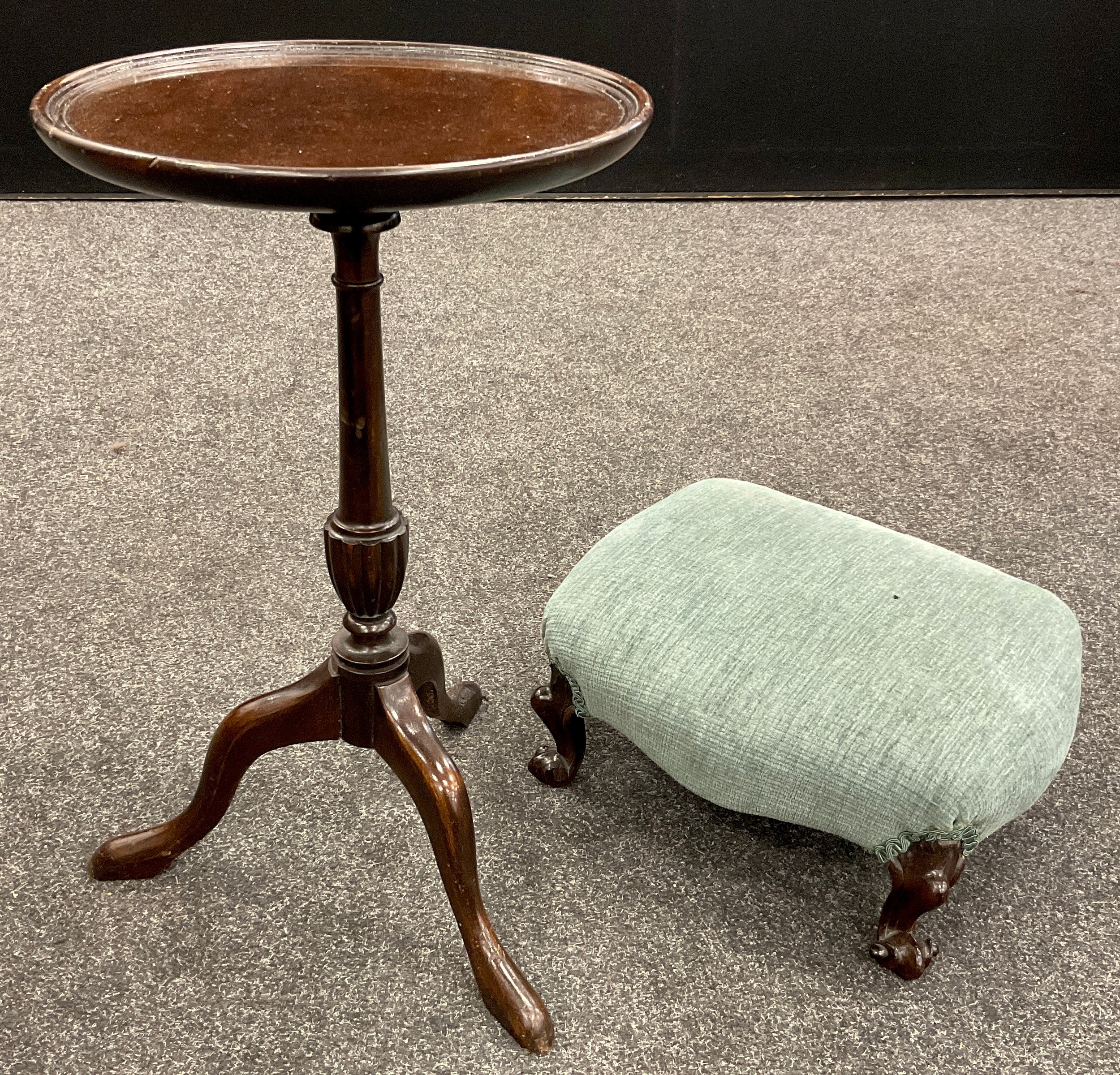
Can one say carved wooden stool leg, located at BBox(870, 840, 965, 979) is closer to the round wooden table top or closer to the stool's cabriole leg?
the stool's cabriole leg

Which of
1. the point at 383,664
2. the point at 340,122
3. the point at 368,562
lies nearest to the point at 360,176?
the point at 340,122

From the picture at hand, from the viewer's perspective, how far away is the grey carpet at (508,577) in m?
1.24

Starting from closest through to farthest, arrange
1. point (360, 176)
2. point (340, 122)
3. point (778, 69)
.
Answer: point (360, 176) → point (340, 122) → point (778, 69)

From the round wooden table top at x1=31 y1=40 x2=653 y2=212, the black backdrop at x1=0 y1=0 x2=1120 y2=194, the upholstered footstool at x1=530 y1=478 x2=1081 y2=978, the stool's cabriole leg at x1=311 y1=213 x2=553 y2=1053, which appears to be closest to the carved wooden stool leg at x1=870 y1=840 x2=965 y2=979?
the upholstered footstool at x1=530 y1=478 x2=1081 y2=978

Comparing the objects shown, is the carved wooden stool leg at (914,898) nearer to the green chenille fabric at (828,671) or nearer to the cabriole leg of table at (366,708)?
the green chenille fabric at (828,671)

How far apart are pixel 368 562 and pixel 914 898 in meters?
0.65

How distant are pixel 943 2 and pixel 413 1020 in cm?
320

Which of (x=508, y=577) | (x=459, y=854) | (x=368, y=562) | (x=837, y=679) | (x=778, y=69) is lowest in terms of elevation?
(x=508, y=577)

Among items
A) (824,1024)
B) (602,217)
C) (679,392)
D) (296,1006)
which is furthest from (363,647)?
(602,217)

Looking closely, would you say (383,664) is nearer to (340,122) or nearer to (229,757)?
(229,757)

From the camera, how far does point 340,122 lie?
112 centimetres

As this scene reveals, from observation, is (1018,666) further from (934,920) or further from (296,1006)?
(296,1006)

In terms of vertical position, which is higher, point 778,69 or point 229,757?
point 778,69

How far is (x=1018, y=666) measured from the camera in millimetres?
1266
